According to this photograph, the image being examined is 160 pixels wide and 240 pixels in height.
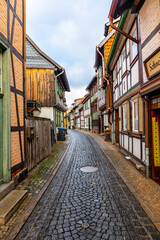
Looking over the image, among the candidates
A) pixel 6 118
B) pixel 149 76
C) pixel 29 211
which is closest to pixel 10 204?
pixel 29 211

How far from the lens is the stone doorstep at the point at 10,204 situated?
2559 millimetres

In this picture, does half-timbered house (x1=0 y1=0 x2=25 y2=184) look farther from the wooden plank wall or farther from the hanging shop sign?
the hanging shop sign

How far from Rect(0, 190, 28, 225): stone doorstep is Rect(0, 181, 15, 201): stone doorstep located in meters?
0.09

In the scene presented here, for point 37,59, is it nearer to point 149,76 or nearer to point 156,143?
point 149,76

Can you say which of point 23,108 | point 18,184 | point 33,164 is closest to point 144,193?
point 18,184

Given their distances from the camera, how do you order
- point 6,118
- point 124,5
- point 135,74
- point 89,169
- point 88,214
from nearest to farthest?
point 88,214, point 6,118, point 124,5, point 89,169, point 135,74

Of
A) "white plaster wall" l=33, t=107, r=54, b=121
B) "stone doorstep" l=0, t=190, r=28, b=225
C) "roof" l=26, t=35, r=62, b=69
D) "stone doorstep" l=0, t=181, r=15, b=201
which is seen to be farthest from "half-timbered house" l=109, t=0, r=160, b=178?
"white plaster wall" l=33, t=107, r=54, b=121

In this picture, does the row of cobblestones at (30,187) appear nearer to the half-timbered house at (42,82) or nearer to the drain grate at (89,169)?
the drain grate at (89,169)

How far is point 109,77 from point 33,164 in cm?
926

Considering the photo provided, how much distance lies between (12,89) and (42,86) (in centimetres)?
751

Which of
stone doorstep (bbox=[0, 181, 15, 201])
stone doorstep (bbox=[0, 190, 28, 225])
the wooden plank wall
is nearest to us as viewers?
stone doorstep (bbox=[0, 190, 28, 225])

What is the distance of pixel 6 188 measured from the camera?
3324mm

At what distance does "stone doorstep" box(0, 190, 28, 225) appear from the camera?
2.56 meters

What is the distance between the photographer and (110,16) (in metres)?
5.18
